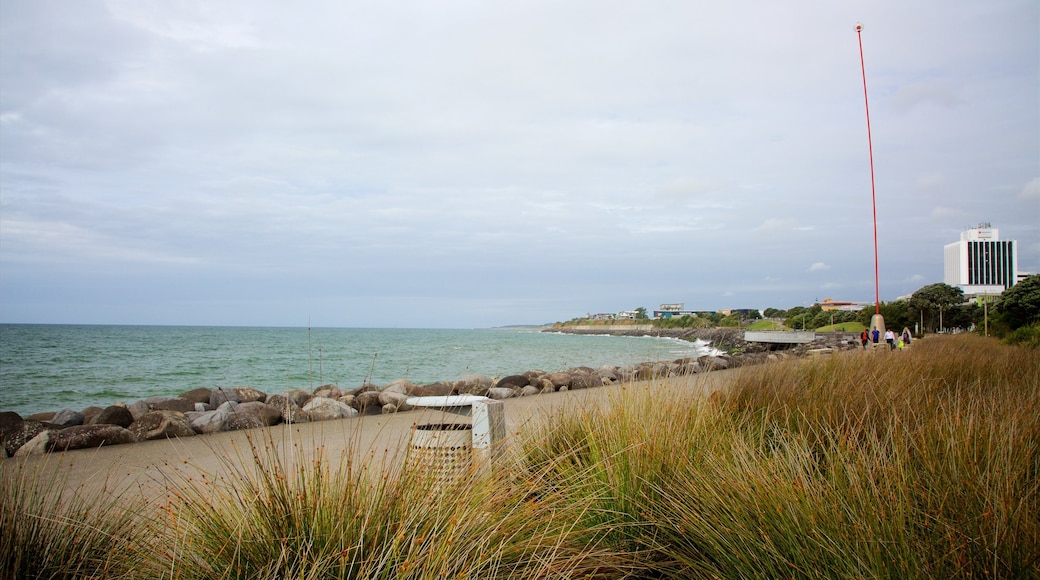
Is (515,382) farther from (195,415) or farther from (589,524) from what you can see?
(589,524)

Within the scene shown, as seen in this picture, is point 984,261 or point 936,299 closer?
point 936,299

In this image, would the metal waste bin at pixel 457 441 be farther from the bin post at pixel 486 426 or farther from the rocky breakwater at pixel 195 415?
the rocky breakwater at pixel 195 415

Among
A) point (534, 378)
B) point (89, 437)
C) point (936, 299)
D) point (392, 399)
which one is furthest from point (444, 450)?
point (936, 299)

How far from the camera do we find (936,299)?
4419 centimetres

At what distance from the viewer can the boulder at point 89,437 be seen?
16.7ft

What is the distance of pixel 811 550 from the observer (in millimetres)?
1897

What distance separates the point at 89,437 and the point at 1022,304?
21.0 meters

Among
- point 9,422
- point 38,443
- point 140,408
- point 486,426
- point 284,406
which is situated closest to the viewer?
point 486,426

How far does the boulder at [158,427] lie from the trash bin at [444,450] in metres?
4.22

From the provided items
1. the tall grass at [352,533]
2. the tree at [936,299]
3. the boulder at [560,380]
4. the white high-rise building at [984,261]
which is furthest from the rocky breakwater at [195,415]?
the white high-rise building at [984,261]

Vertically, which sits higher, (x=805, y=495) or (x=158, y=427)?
(x=805, y=495)

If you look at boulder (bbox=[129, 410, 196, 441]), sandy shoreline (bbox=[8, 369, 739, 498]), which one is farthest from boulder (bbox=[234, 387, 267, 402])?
boulder (bbox=[129, 410, 196, 441])

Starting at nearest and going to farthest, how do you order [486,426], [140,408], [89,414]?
[486,426], [89,414], [140,408]

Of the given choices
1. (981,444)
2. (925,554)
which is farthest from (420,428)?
(981,444)
